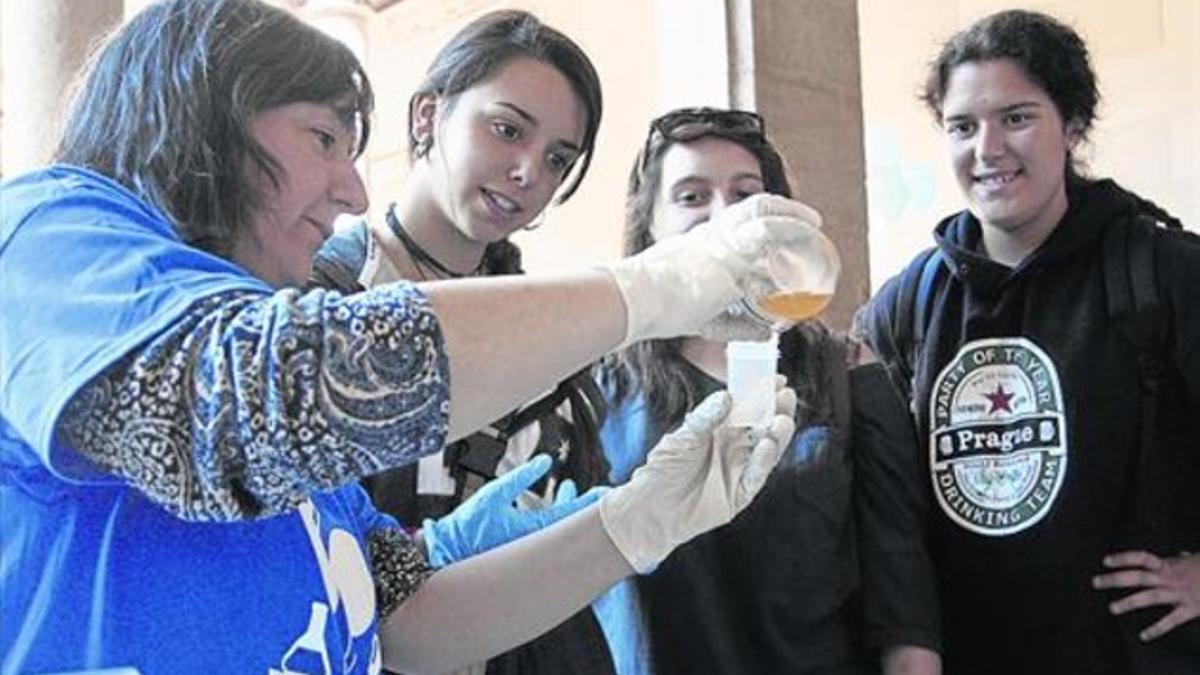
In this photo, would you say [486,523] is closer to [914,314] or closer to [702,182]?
[702,182]

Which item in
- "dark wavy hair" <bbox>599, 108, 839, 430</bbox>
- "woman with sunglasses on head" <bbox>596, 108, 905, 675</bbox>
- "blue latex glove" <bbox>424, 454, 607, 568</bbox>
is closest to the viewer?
"blue latex glove" <bbox>424, 454, 607, 568</bbox>

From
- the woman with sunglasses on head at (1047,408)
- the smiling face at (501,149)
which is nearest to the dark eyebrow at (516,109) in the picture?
the smiling face at (501,149)

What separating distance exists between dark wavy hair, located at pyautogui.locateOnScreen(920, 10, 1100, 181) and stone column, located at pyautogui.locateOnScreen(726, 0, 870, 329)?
2.67 ft

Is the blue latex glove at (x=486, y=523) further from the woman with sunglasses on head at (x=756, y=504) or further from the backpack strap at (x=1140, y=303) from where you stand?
the backpack strap at (x=1140, y=303)

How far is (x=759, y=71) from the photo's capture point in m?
3.22

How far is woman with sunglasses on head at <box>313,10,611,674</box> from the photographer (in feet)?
5.98

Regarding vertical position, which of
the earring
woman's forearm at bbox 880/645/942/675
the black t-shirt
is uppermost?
the earring

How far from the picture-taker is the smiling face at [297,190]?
113cm

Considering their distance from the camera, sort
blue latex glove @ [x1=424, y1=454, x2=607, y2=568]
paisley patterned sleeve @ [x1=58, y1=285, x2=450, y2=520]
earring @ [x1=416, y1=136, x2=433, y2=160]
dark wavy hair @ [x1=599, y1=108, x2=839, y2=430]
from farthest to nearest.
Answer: earring @ [x1=416, y1=136, x2=433, y2=160] → dark wavy hair @ [x1=599, y1=108, x2=839, y2=430] → blue latex glove @ [x1=424, y1=454, x2=607, y2=568] → paisley patterned sleeve @ [x1=58, y1=285, x2=450, y2=520]

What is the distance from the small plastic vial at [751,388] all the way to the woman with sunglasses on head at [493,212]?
0.30 metres

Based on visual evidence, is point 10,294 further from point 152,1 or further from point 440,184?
point 440,184

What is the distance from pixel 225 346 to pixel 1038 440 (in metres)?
1.60

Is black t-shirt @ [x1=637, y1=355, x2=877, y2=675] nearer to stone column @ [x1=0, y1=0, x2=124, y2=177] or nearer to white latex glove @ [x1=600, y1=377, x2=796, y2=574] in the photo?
white latex glove @ [x1=600, y1=377, x2=796, y2=574]

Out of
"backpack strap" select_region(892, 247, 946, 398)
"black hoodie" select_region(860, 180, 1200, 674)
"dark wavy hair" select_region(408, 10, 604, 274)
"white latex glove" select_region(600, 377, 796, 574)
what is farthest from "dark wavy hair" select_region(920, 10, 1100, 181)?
"white latex glove" select_region(600, 377, 796, 574)
